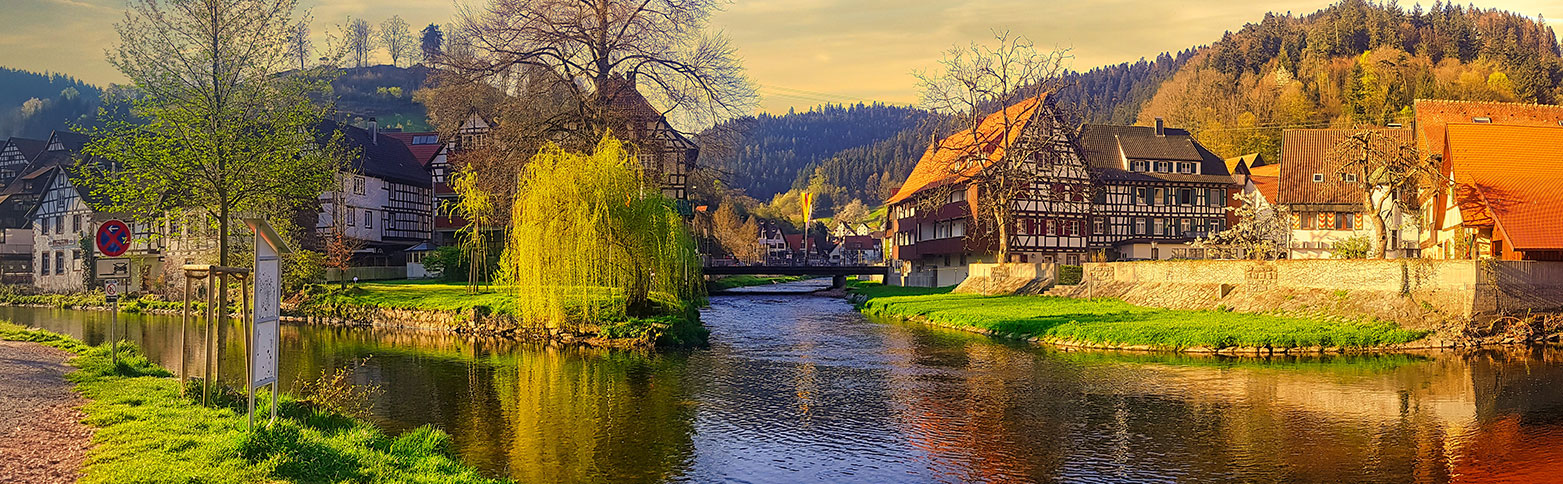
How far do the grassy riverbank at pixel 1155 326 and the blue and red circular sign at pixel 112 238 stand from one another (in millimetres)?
25485

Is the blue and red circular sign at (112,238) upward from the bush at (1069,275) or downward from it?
upward

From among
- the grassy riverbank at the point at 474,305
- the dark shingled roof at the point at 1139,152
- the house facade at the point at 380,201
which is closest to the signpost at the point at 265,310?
the grassy riverbank at the point at 474,305

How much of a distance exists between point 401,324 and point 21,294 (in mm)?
33666

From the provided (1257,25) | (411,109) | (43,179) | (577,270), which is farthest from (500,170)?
(411,109)

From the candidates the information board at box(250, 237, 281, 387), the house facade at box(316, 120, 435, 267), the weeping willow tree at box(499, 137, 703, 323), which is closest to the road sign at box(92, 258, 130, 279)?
the weeping willow tree at box(499, 137, 703, 323)

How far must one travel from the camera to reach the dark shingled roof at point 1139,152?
6675 cm

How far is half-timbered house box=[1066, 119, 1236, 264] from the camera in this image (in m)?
65.9

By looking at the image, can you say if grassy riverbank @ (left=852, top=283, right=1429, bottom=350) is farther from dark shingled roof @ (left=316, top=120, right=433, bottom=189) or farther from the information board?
dark shingled roof @ (left=316, top=120, right=433, bottom=189)

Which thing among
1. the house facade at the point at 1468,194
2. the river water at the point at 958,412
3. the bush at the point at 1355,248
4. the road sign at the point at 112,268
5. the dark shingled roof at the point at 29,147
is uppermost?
the dark shingled roof at the point at 29,147

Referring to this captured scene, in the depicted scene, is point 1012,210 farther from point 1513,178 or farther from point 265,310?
point 265,310

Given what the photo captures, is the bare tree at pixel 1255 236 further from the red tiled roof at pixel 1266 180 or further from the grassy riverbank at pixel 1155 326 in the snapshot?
the red tiled roof at pixel 1266 180

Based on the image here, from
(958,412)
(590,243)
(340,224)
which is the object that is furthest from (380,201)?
(958,412)

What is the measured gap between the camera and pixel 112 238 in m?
18.7

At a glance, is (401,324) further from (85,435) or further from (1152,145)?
(1152,145)
